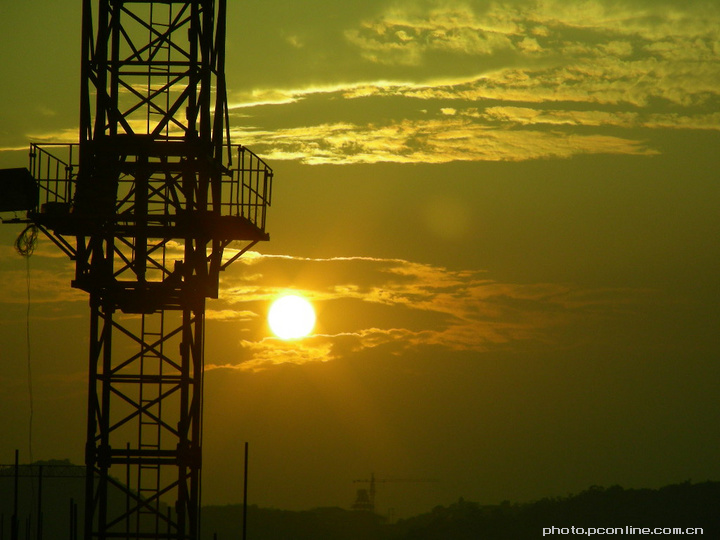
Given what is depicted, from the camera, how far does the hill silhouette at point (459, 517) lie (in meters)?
102

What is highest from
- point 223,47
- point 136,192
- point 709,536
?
point 223,47

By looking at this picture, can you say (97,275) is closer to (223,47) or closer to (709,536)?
(223,47)

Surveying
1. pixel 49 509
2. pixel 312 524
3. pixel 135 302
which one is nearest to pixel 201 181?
pixel 135 302

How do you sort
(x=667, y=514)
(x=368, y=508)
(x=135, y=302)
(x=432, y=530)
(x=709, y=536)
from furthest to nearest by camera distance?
(x=368, y=508)
(x=432, y=530)
(x=667, y=514)
(x=709, y=536)
(x=135, y=302)

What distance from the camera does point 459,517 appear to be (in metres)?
123

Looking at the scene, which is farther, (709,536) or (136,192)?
(709,536)

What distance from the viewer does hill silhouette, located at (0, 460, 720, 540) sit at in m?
102

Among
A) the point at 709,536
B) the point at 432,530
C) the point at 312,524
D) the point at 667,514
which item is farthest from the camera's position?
the point at 312,524

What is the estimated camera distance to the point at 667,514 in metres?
102

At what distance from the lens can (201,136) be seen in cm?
2953

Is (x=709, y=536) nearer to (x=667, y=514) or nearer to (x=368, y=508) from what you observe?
(x=667, y=514)

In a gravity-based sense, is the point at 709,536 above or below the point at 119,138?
below

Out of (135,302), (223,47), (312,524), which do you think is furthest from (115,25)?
(312,524)

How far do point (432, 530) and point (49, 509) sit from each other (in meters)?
53.5
